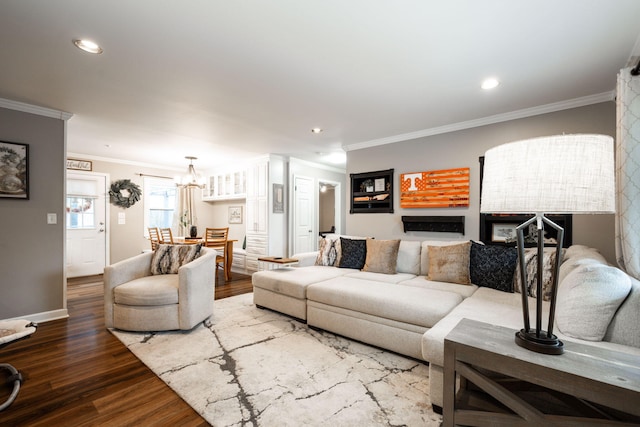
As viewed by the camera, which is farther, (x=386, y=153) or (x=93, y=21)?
(x=386, y=153)

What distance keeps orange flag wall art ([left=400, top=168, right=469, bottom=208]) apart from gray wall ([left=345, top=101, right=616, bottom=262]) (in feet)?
0.25

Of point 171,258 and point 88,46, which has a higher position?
point 88,46

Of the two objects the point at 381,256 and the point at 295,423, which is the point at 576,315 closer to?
the point at 295,423

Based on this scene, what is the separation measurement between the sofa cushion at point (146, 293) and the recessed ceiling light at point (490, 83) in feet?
11.4

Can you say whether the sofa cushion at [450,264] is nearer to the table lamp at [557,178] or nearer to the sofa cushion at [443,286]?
the sofa cushion at [443,286]

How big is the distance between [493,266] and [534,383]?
1.84m

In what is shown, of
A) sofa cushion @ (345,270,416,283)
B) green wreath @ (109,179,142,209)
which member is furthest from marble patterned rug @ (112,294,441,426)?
green wreath @ (109,179,142,209)

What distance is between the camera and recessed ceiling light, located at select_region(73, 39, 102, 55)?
197cm

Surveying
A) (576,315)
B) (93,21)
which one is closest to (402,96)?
(576,315)

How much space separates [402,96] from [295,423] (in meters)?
2.83

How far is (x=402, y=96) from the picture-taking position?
288cm

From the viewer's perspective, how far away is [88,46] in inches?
79.9

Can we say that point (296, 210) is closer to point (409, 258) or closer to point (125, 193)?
point (409, 258)

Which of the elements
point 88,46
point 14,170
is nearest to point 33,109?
point 14,170
